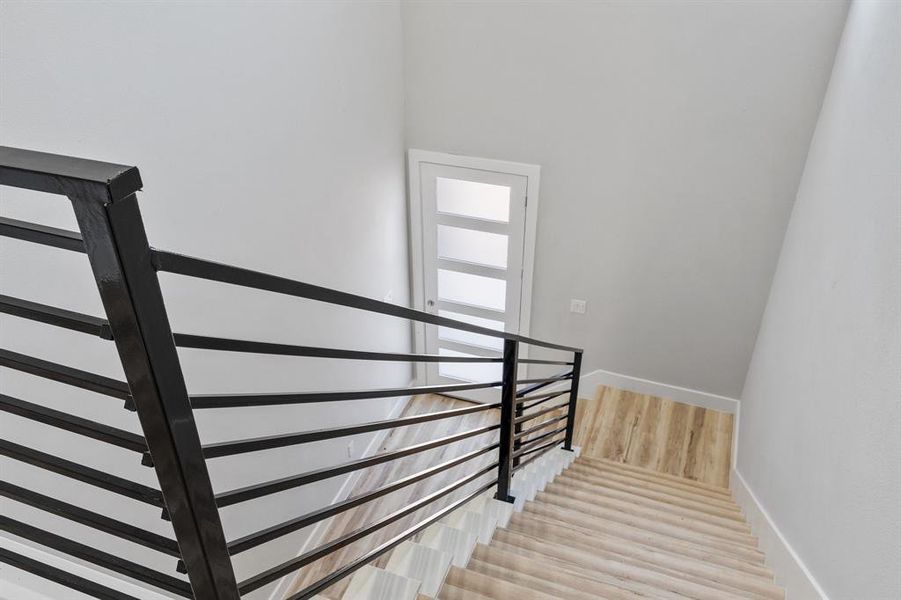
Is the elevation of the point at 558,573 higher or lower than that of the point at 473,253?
lower

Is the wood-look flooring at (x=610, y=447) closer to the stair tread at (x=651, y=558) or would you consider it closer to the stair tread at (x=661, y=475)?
the stair tread at (x=661, y=475)

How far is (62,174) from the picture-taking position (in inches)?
27.2

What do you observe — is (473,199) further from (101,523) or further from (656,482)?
(101,523)

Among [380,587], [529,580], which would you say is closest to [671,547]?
[529,580]

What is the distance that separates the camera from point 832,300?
9.27 feet

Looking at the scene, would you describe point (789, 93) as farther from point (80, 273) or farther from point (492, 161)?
point (80, 273)

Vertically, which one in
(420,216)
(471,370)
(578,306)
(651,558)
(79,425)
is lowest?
(471,370)

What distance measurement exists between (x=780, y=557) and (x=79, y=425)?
296 cm

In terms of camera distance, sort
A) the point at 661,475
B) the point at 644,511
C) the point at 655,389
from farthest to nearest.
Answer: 1. the point at 655,389
2. the point at 661,475
3. the point at 644,511

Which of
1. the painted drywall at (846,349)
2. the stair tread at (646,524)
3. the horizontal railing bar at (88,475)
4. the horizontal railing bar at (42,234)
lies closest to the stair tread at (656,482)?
the painted drywall at (846,349)

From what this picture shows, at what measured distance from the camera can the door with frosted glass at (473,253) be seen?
494cm

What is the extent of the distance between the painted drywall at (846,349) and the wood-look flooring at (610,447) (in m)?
0.93

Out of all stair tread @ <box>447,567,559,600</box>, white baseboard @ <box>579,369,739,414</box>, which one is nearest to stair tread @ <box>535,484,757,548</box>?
stair tread @ <box>447,567,559,600</box>

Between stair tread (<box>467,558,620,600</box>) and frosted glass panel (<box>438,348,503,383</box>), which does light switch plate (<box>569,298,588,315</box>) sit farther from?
stair tread (<box>467,558,620,600</box>)
